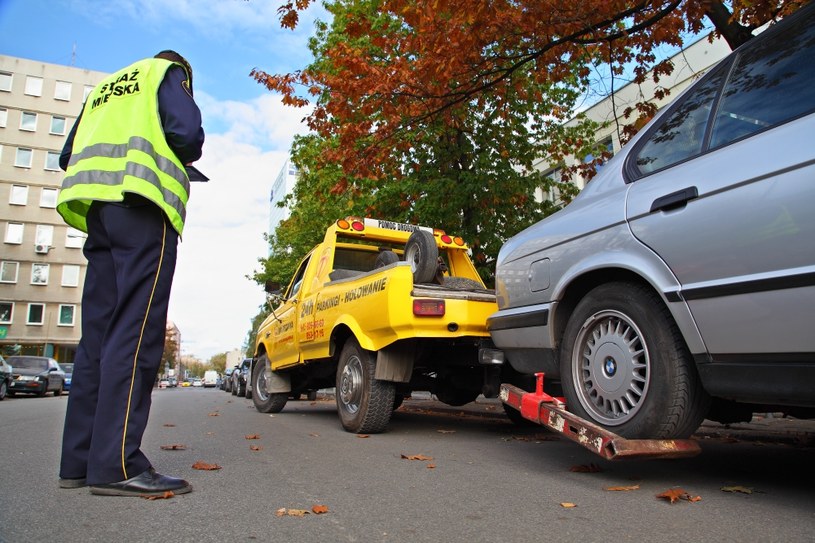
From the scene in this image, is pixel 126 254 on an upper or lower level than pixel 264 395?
upper

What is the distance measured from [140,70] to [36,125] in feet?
180

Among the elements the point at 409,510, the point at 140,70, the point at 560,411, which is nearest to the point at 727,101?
the point at 560,411

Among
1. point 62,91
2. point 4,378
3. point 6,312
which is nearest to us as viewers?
point 4,378

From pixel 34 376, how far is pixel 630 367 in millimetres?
21587

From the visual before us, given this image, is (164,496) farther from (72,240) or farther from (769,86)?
(72,240)

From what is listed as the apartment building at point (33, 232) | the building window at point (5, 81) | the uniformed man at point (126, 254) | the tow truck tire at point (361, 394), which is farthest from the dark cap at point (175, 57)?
the building window at point (5, 81)

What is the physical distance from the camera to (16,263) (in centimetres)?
Result: 4631

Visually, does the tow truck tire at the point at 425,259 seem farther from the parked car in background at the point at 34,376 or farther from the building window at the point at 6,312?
the building window at the point at 6,312

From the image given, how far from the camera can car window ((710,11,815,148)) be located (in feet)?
8.15

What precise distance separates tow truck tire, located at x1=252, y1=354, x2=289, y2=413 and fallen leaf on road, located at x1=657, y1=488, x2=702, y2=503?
6.26 metres

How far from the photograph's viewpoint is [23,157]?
4741 cm

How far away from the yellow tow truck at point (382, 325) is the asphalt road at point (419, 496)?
0.65m

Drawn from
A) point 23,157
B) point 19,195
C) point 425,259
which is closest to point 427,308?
point 425,259

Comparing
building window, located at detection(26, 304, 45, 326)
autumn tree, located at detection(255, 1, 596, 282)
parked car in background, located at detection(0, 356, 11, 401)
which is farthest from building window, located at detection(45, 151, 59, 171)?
autumn tree, located at detection(255, 1, 596, 282)
